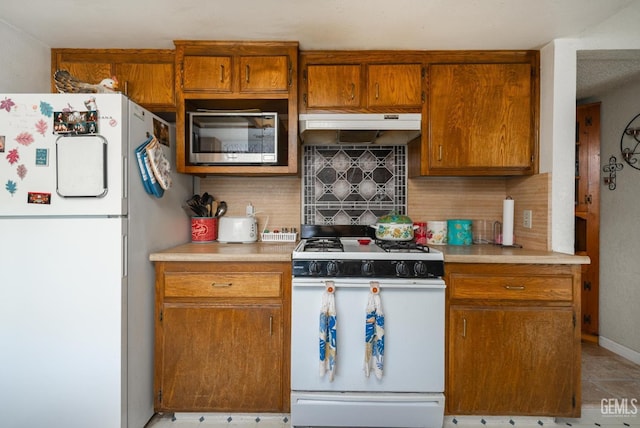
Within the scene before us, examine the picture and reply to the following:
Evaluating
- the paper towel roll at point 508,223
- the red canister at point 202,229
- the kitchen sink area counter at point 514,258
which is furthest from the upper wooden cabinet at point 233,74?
the paper towel roll at point 508,223

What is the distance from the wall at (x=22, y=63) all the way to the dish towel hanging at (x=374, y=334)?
7.51 feet

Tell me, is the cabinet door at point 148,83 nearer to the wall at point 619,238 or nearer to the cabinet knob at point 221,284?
the cabinet knob at point 221,284

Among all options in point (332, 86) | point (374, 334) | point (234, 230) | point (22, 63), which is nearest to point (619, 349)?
point (374, 334)

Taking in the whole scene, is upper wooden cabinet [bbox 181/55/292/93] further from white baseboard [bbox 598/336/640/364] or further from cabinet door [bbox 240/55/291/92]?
white baseboard [bbox 598/336/640/364]

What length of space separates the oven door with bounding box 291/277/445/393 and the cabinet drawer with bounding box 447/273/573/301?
186mm

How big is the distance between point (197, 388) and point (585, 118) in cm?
371

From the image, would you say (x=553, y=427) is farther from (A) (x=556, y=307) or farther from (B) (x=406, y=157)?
(B) (x=406, y=157)

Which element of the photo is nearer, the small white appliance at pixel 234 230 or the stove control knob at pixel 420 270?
the stove control knob at pixel 420 270

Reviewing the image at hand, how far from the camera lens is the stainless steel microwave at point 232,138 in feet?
6.34

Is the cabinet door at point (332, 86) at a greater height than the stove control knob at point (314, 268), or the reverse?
the cabinet door at point (332, 86)

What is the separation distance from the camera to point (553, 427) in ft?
5.56

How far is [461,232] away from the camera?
2.17 m

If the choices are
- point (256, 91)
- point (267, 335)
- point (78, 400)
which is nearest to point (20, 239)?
point (78, 400)

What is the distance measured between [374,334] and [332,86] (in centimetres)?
150
